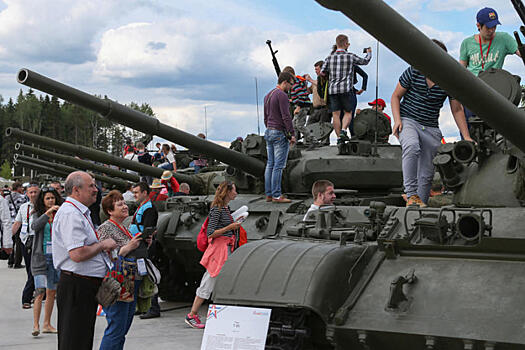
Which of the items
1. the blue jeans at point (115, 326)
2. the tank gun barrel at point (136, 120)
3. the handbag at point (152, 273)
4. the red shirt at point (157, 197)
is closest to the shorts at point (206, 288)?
the tank gun barrel at point (136, 120)

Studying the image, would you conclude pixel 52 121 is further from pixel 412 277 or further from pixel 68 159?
pixel 412 277

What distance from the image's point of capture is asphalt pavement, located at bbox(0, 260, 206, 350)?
345 inches

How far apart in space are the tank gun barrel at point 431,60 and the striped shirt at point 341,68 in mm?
7470

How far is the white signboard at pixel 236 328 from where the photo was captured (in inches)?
185

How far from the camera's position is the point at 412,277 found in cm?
492

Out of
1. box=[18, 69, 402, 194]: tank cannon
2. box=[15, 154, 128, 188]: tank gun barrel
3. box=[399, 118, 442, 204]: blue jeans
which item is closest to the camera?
box=[399, 118, 442, 204]: blue jeans

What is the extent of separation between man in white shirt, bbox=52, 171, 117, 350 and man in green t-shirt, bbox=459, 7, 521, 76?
427 centimetres

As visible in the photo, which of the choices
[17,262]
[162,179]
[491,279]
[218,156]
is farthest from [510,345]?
[17,262]

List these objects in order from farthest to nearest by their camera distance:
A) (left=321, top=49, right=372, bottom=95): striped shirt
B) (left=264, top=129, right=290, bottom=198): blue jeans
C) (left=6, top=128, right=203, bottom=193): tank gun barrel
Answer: (left=6, top=128, right=203, bottom=193): tank gun barrel → (left=321, top=49, right=372, bottom=95): striped shirt → (left=264, top=129, right=290, bottom=198): blue jeans

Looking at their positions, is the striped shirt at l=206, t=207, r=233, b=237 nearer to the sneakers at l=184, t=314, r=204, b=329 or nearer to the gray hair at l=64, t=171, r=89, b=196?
the sneakers at l=184, t=314, r=204, b=329

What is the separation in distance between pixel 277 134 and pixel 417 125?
3.09 m

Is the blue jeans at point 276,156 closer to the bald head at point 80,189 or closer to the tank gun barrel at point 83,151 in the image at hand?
the tank gun barrel at point 83,151

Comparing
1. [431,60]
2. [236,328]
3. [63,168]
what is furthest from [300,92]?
[431,60]

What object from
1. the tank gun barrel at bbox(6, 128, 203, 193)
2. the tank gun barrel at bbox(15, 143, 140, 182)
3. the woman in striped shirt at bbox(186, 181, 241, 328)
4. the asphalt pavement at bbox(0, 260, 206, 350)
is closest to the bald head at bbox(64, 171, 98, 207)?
the asphalt pavement at bbox(0, 260, 206, 350)
